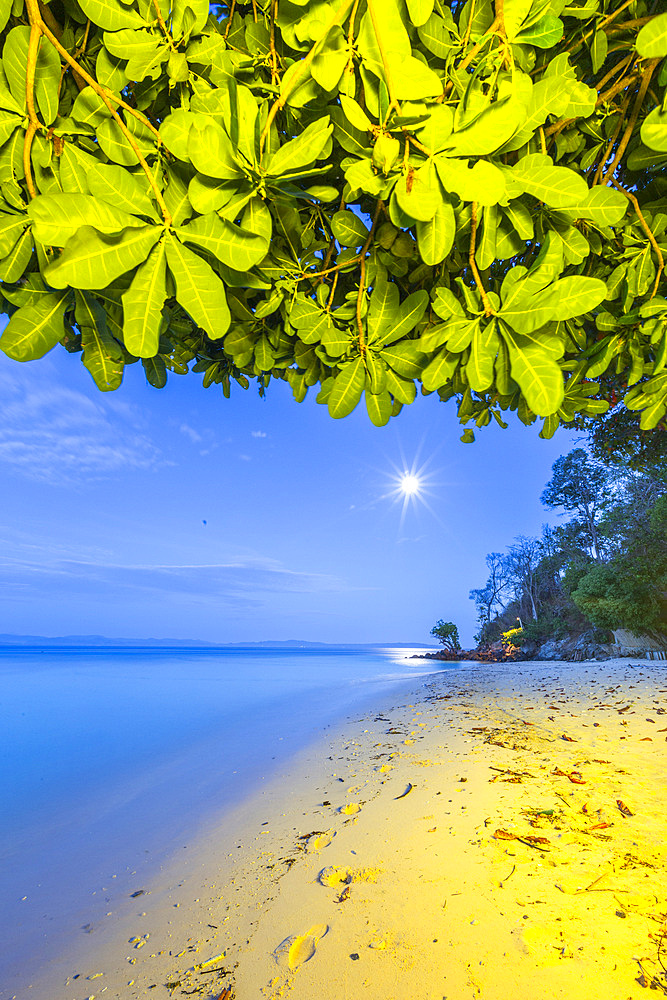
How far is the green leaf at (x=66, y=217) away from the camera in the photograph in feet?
1.86

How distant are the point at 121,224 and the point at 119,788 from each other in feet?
18.1

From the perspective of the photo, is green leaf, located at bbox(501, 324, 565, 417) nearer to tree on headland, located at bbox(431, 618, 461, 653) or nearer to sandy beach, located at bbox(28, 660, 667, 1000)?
sandy beach, located at bbox(28, 660, 667, 1000)

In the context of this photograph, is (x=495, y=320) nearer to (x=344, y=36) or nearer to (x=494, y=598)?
(x=344, y=36)

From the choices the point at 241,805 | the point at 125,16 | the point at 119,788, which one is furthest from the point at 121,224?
the point at 119,788

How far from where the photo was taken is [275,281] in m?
0.97

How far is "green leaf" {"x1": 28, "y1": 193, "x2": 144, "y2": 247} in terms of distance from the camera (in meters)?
0.57

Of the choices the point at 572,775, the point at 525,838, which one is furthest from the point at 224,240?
the point at 572,775

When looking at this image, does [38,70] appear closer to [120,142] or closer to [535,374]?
[120,142]

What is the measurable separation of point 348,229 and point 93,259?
0.54 m

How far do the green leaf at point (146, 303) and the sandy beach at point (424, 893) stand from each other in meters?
1.67

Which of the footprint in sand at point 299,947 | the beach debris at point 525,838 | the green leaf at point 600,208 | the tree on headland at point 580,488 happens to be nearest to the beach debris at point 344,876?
the footprint in sand at point 299,947

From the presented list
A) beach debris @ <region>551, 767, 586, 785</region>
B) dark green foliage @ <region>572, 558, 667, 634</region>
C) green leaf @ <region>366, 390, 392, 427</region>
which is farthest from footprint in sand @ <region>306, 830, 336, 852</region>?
dark green foliage @ <region>572, 558, 667, 634</region>

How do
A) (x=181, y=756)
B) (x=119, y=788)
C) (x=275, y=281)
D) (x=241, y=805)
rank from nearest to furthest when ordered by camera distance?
(x=275, y=281) < (x=241, y=805) < (x=119, y=788) < (x=181, y=756)

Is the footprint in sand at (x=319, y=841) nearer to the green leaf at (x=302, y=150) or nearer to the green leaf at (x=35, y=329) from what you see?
the green leaf at (x=35, y=329)
